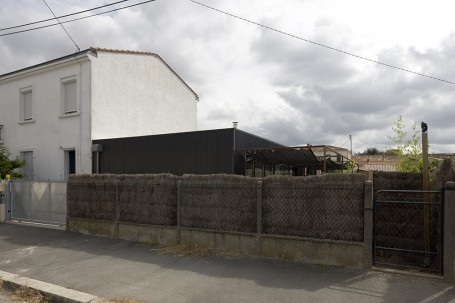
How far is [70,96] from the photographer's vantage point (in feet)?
53.8

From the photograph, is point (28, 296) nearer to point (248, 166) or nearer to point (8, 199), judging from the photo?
point (248, 166)

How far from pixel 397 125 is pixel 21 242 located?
9837 millimetres

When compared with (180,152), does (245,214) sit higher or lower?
lower

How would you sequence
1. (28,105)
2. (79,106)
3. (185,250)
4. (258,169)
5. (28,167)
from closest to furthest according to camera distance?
(185,250) → (258,169) → (79,106) → (28,167) → (28,105)

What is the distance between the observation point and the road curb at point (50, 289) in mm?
5703

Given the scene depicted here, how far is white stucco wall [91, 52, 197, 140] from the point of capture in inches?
622

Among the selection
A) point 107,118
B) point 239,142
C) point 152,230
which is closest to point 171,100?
point 107,118

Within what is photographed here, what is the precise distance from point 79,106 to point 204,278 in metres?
11.5

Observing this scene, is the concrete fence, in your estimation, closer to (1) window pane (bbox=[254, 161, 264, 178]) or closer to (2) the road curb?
(2) the road curb

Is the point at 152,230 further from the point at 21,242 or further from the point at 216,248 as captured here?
the point at 21,242

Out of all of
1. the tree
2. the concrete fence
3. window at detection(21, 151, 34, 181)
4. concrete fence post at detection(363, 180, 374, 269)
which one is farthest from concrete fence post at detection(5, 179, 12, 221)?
concrete fence post at detection(363, 180, 374, 269)

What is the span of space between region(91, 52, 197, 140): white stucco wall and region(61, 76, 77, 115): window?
1339 millimetres

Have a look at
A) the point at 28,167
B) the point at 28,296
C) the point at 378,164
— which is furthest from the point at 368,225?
the point at 378,164

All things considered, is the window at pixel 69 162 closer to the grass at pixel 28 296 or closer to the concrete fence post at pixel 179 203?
the concrete fence post at pixel 179 203
